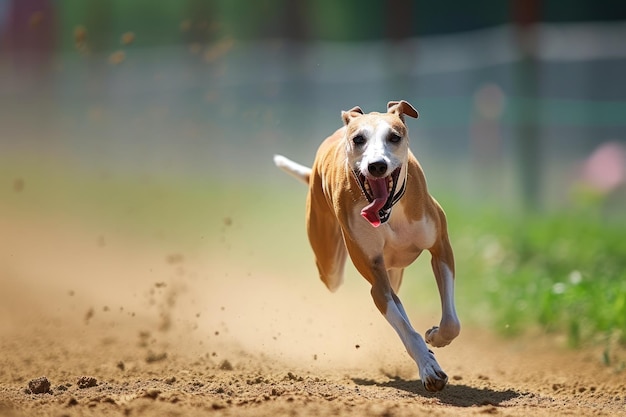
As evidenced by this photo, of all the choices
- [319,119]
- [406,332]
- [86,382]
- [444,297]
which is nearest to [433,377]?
[406,332]

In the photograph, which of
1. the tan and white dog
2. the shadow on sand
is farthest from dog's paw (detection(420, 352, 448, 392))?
the shadow on sand

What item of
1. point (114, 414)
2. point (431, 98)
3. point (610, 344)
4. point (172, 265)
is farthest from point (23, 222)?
point (114, 414)

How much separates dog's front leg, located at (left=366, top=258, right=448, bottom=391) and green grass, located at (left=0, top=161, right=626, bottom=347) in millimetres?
2276

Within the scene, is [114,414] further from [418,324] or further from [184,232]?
[184,232]

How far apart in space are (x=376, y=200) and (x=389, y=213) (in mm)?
95

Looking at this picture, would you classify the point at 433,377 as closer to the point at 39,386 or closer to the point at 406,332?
the point at 406,332

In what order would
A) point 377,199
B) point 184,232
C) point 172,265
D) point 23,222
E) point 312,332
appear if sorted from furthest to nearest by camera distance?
1. point 23,222
2. point 184,232
3. point 172,265
4. point 312,332
5. point 377,199

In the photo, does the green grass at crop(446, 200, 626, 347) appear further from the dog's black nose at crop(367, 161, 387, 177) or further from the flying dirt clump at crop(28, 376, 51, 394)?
the flying dirt clump at crop(28, 376, 51, 394)

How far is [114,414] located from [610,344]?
11.7 feet

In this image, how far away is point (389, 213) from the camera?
4.85m

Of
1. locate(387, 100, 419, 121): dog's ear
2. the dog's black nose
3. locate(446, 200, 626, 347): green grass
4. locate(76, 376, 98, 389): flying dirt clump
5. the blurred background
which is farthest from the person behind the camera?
the blurred background

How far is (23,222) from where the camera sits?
1375cm

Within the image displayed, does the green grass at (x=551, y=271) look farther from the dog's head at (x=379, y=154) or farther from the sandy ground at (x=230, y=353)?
the dog's head at (x=379, y=154)

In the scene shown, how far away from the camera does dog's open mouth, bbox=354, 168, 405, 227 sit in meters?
4.79
